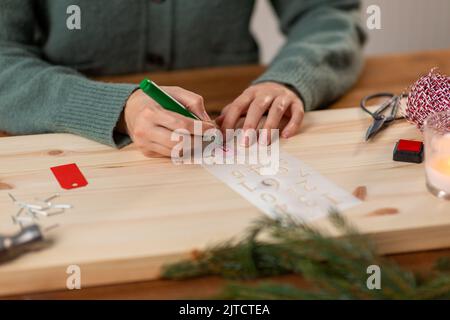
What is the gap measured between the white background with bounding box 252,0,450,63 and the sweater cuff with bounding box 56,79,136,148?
115 centimetres

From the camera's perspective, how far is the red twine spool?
75cm

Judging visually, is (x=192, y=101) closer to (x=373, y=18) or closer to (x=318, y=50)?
(x=318, y=50)

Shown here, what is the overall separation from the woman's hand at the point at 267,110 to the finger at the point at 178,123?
0.07 m

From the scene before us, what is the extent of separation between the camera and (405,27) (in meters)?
1.91

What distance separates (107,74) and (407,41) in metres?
1.18

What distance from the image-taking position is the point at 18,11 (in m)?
0.95

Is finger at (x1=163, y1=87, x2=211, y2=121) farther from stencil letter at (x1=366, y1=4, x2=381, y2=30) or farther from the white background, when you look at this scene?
the white background

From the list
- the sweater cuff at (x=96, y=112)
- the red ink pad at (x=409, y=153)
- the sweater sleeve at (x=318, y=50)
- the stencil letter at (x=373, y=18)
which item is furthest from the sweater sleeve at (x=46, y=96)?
the stencil letter at (x=373, y=18)

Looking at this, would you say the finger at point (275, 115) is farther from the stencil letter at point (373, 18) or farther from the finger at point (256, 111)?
the stencil letter at point (373, 18)

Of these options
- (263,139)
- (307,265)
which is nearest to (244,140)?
(263,139)

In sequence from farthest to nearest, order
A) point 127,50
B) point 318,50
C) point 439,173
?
point 127,50, point 318,50, point 439,173

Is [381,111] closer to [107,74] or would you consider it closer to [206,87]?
[206,87]

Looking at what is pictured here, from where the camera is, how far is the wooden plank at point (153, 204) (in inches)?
22.2

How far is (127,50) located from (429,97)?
0.54 meters
